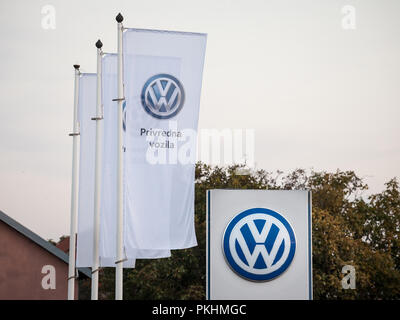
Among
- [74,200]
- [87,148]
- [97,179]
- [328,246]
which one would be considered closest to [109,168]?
[97,179]

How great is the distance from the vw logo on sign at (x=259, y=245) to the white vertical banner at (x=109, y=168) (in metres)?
7.85

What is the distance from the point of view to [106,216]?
13.8m

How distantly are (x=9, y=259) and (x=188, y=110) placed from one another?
14.5m

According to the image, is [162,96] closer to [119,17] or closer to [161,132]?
[161,132]

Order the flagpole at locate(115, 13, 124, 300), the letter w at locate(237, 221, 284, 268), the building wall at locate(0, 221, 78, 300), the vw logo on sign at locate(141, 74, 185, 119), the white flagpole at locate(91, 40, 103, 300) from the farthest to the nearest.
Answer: the building wall at locate(0, 221, 78, 300)
the white flagpole at locate(91, 40, 103, 300)
the flagpole at locate(115, 13, 124, 300)
the vw logo on sign at locate(141, 74, 185, 119)
the letter w at locate(237, 221, 284, 268)

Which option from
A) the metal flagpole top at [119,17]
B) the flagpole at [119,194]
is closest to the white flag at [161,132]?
the flagpole at [119,194]

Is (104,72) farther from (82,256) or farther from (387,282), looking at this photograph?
(387,282)

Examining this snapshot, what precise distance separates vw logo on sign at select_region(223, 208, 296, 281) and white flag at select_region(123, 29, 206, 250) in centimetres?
616

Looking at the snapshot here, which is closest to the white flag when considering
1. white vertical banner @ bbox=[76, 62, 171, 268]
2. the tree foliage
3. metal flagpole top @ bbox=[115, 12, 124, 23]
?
metal flagpole top @ bbox=[115, 12, 124, 23]

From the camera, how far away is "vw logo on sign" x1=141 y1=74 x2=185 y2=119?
11789mm

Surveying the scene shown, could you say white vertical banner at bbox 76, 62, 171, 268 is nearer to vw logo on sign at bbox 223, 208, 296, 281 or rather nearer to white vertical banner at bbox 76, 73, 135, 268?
white vertical banner at bbox 76, 73, 135, 268

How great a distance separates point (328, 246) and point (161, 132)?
21.8 m

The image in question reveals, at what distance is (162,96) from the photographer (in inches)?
464

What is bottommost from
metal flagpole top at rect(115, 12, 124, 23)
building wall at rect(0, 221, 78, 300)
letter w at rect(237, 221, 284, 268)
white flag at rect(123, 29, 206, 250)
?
building wall at rect(0, 221, 78, 300)
